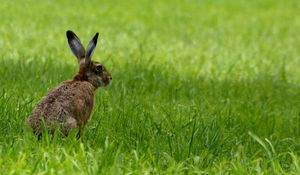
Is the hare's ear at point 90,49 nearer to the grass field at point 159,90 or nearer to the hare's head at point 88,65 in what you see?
the hare's head at point 88,65

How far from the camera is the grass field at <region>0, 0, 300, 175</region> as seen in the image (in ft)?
17.9

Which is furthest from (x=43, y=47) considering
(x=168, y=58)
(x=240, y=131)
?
(x=240, y=131)

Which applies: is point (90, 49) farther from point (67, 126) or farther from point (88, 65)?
point (67, 126)

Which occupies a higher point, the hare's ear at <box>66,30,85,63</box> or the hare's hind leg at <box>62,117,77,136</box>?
the hare's ear at <box>66,30,85,63</box>

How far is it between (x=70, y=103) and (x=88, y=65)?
1033 millimetres

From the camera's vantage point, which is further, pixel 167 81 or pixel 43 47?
pixel 43 47

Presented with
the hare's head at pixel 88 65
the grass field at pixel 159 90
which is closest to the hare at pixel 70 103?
the hare's head at pixel 88 65

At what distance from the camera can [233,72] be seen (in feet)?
38.2

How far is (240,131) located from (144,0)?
16246 millimetres

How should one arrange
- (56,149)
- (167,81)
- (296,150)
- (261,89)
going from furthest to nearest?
(261,89)
(167,81)
(296,150)
(56,149)

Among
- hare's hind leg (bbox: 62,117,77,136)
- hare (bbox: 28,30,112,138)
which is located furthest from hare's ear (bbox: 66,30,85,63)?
hare's hind leg (bbox: 62,117,77,136)

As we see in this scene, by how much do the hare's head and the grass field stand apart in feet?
0.97

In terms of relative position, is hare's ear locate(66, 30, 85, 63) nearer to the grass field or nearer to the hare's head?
the hare's head

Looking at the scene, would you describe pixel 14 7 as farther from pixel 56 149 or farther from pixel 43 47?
pixel 56 149
